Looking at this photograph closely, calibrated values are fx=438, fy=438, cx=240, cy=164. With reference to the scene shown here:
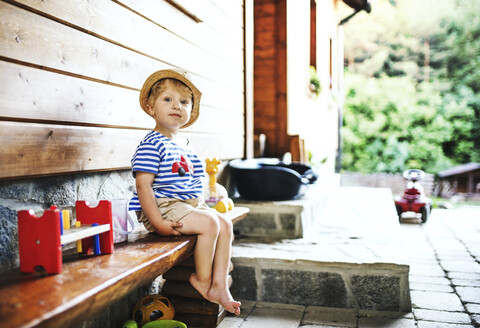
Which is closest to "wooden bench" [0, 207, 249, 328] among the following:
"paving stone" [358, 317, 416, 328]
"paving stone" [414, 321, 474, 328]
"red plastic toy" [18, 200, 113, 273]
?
"red plastic toy" [18, 200, 113, 273]

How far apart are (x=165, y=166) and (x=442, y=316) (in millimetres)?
1912

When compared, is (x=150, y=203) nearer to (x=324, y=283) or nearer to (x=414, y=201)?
(x=324, y=283)

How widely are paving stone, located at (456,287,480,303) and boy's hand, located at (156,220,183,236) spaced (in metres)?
2.06

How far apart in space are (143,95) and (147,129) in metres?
0.48

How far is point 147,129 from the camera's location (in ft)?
8.55

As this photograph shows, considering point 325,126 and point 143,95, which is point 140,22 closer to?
point 143,95

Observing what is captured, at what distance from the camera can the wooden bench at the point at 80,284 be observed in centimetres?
110

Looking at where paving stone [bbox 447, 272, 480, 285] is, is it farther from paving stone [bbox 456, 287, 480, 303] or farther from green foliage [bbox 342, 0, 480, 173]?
green foliage [bbox 342, 0, 480, 173]

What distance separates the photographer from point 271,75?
545 cm

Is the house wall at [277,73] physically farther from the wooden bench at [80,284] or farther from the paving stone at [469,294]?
the wooden bench at [80,284]

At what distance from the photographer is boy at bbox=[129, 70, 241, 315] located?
2.02 metres

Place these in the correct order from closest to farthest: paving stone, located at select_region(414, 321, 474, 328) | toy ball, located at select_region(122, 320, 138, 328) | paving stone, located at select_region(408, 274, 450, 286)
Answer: toy ball, located at select_region(122, 320, 138, 328)
paving stone, located at select_region(414, 321, 474, 328)
paving stone, located at select_region(408, 274, 450, 286)

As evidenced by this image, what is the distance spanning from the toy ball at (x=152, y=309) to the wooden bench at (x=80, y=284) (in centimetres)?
58

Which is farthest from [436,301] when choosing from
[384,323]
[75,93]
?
[75,93]
